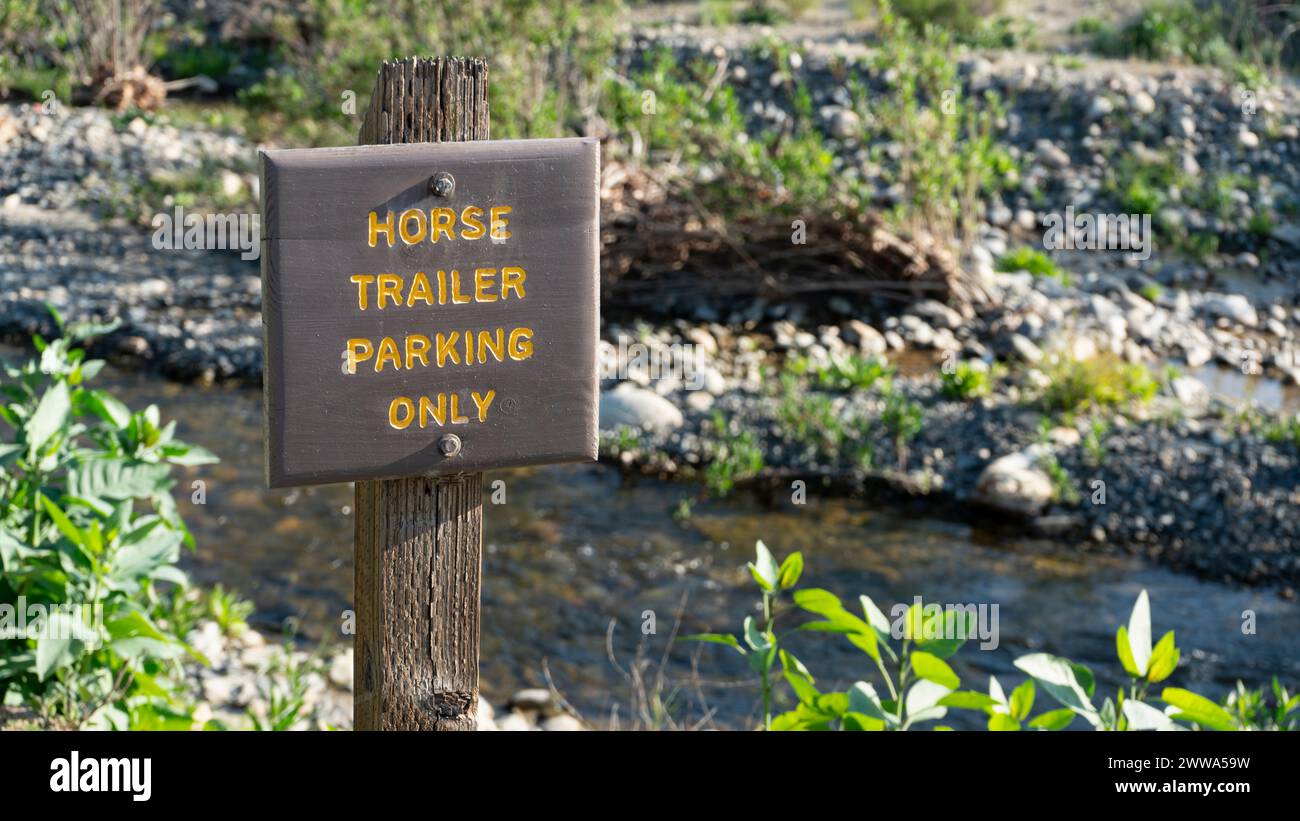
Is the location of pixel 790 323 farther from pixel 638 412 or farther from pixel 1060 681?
pixel 1060 681

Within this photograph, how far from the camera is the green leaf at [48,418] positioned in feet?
10.3

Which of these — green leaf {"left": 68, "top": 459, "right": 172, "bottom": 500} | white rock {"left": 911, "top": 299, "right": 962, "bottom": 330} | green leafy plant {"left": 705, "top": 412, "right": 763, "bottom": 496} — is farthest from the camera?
white rock {"left": 911, "top": 299, "right": 962, "bottom": 330}

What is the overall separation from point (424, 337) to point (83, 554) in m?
1.15

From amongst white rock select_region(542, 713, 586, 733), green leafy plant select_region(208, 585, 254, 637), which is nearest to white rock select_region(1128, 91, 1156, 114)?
white rock select_region(542, 713, 586, 733)

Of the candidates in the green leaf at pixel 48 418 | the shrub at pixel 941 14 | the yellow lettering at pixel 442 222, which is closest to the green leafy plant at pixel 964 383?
the green leaf at pixel 48 418

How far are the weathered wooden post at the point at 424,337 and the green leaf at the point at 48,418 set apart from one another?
100 centimetres

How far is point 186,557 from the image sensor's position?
19.2 ft

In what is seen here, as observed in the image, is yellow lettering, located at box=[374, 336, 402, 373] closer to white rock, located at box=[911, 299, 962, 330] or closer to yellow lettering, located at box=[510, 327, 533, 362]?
yellow lettering, located at box=[510, 327, 533, 362]

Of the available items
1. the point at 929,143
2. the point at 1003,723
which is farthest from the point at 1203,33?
the point at 1003,723

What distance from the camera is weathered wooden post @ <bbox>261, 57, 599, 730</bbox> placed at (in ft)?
7.47

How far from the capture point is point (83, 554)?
303cm

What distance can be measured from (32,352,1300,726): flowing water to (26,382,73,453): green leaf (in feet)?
7.00

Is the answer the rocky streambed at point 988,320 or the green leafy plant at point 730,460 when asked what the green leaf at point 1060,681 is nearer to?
the rocky streambed at point 988,320

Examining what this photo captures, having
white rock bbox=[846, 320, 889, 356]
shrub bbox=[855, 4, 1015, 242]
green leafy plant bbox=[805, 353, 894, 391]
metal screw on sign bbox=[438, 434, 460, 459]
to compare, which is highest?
shrub bbox=[855, 4, 1015, 242]
